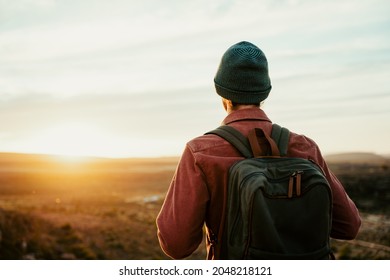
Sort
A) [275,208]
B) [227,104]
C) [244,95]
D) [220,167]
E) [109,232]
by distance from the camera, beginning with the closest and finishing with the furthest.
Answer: [275,208], [220,167], [244,95], [227,104], [109,232]

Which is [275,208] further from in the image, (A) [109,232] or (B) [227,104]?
(A) [109,232]

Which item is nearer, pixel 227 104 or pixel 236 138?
pixel 236 138

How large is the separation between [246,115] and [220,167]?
28 centimetres

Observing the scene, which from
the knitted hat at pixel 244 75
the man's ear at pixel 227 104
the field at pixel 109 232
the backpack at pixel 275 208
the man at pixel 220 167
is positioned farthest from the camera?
the field at pixel 109 232

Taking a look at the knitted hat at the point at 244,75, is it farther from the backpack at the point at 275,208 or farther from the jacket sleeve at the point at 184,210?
the jacket sleeve at the point at 184,210

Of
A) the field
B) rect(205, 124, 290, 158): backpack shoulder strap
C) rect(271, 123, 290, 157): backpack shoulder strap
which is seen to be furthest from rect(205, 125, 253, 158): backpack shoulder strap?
the field

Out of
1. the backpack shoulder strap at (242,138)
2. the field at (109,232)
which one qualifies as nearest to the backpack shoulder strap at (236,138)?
the backpack shoulder strap at (242,138)

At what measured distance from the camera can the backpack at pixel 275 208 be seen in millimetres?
1833

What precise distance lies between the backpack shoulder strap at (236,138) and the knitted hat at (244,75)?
164 millimetres

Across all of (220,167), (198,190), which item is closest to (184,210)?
(198,190)

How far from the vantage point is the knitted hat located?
206 cm

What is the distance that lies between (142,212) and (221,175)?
29.7m

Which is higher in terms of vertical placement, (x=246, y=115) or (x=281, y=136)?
(x=246, y=115)

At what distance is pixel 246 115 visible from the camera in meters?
2.09
